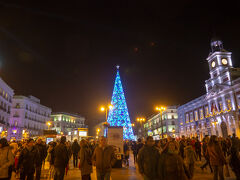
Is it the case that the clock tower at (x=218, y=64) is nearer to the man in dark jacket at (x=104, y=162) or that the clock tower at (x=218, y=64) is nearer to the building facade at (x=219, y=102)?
the building facade at (x=219, y=102)

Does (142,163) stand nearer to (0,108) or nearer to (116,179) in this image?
(116,179)

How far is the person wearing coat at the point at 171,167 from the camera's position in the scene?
14.6 feet

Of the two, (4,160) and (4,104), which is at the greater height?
(4,104)

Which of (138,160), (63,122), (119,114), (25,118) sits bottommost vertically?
(138,160)

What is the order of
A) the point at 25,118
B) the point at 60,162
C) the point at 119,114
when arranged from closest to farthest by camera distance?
1. the point at 60,162
2. the point at 119,114
3. the point at 25,118

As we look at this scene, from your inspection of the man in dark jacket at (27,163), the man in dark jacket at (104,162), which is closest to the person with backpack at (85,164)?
the man in dark jacket at (104,162)

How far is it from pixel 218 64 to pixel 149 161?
51.7m

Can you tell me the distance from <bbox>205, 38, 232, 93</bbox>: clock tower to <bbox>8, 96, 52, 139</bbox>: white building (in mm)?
50040

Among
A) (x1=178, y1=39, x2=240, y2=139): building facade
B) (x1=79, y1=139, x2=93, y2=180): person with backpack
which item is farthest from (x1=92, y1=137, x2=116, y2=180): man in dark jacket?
(x1=178, y1=39, x2=240, y2=139): building facade

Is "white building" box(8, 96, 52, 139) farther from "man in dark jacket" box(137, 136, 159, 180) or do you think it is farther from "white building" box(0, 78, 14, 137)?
"man in dark jacket" box(137, 136, 159, 180)

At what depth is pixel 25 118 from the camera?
58.9 metres

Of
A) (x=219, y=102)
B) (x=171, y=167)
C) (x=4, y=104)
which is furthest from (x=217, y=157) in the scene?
(x=4, y=104)

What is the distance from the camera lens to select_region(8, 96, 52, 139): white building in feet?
179

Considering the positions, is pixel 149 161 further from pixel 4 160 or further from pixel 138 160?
pixel 4 160
